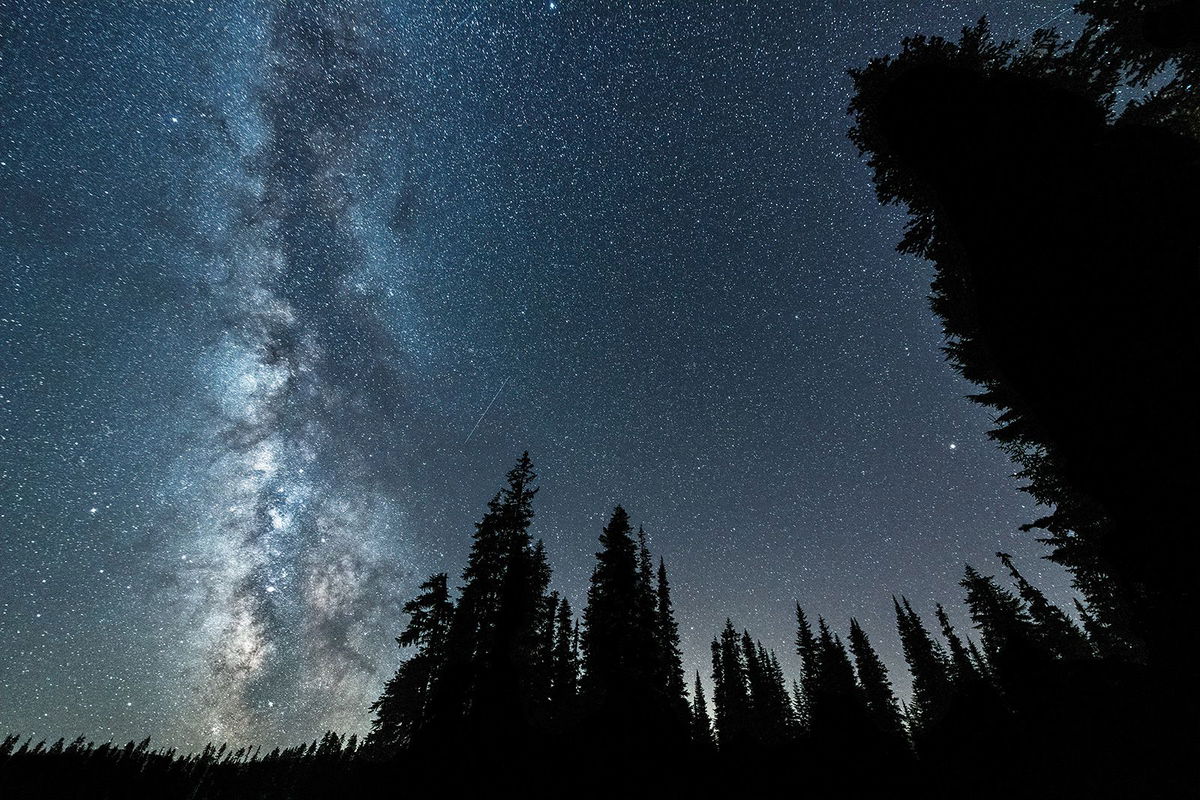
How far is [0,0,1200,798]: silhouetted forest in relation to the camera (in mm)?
7449

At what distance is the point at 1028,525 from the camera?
69.1ft

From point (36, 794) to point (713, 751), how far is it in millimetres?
41348

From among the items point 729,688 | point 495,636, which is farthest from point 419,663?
point 729,688

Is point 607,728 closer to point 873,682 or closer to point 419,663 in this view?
point 419,663

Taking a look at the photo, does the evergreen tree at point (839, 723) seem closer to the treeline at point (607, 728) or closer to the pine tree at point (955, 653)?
the treeline at point (607, 728)

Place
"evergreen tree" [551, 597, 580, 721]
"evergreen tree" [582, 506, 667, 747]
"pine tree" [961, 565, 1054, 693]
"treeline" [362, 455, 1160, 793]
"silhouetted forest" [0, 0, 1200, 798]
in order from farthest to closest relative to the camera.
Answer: "pine tree" [961, 565, 1054, 693]
"evergreen tree" [551, 597, 580, 721]
"evergreen tree" [582, 506, 667, 747]
"treeline" [362, 455, 1160, 793]
"silhouetted forest" [0, 0, 1200, 798]

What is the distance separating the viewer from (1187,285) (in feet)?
24.0

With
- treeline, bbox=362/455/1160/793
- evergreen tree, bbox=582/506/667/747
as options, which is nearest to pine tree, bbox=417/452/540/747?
treeline, bbox=362/455/1160/793

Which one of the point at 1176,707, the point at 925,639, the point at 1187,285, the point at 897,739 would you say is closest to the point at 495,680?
the point at 897,739

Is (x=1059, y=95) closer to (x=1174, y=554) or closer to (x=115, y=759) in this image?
(x=1174, y=554)

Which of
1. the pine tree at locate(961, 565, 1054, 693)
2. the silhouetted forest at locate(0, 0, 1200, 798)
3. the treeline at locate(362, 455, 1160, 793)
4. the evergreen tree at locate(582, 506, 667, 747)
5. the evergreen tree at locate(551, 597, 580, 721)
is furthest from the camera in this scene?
the pine tree at locate(961, 565, 1054, 693)

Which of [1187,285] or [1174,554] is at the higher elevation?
[1187,285]

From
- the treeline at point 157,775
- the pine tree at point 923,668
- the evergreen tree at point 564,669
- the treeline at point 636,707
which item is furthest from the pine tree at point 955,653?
the treeline at point 157,775

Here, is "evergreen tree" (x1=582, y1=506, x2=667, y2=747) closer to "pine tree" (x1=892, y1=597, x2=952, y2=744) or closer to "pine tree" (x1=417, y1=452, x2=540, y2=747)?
"pine tree" (x1=417, y1=452, x2=540, y2=747)
